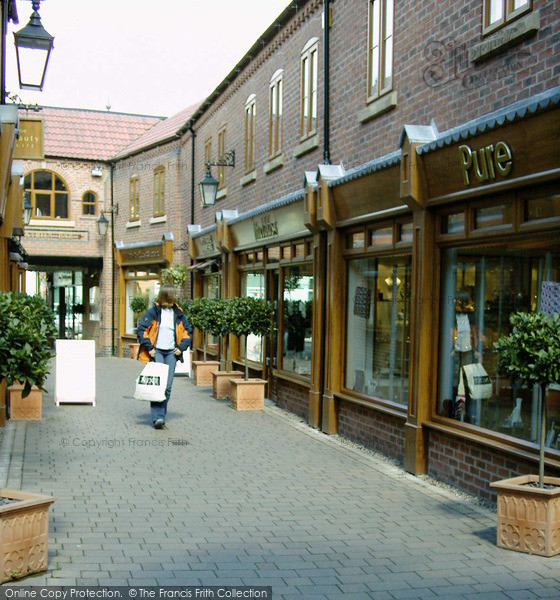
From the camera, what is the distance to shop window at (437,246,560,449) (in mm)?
6656

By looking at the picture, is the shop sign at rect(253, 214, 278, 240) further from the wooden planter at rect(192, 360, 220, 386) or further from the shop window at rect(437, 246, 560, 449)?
the shop window at rect(437, 246, 560, 449)

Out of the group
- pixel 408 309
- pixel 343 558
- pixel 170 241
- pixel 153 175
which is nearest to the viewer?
pixel 343 558

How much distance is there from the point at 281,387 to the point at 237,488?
613cm

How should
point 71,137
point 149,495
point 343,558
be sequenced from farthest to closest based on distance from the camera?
point 71,137 → point 149,495 → point 343,558

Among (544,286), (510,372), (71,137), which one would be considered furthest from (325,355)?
(71,137)

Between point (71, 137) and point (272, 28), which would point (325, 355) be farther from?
point (71, 137)

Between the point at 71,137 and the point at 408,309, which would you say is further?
the point at 71,137

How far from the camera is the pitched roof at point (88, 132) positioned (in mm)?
27047

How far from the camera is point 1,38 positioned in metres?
10.6

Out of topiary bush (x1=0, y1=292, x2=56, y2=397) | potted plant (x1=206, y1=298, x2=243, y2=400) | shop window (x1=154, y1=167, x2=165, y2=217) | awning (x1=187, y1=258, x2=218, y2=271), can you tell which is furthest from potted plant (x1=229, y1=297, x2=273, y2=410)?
shop window (x1=154, y1=167, x2=165, y2=217)

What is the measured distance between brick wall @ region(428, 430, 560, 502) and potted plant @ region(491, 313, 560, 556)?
28.4 inches

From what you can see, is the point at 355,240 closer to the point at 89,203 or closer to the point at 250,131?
the point at 250,131

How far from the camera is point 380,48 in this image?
942 cm

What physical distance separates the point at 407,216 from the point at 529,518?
4.10m
